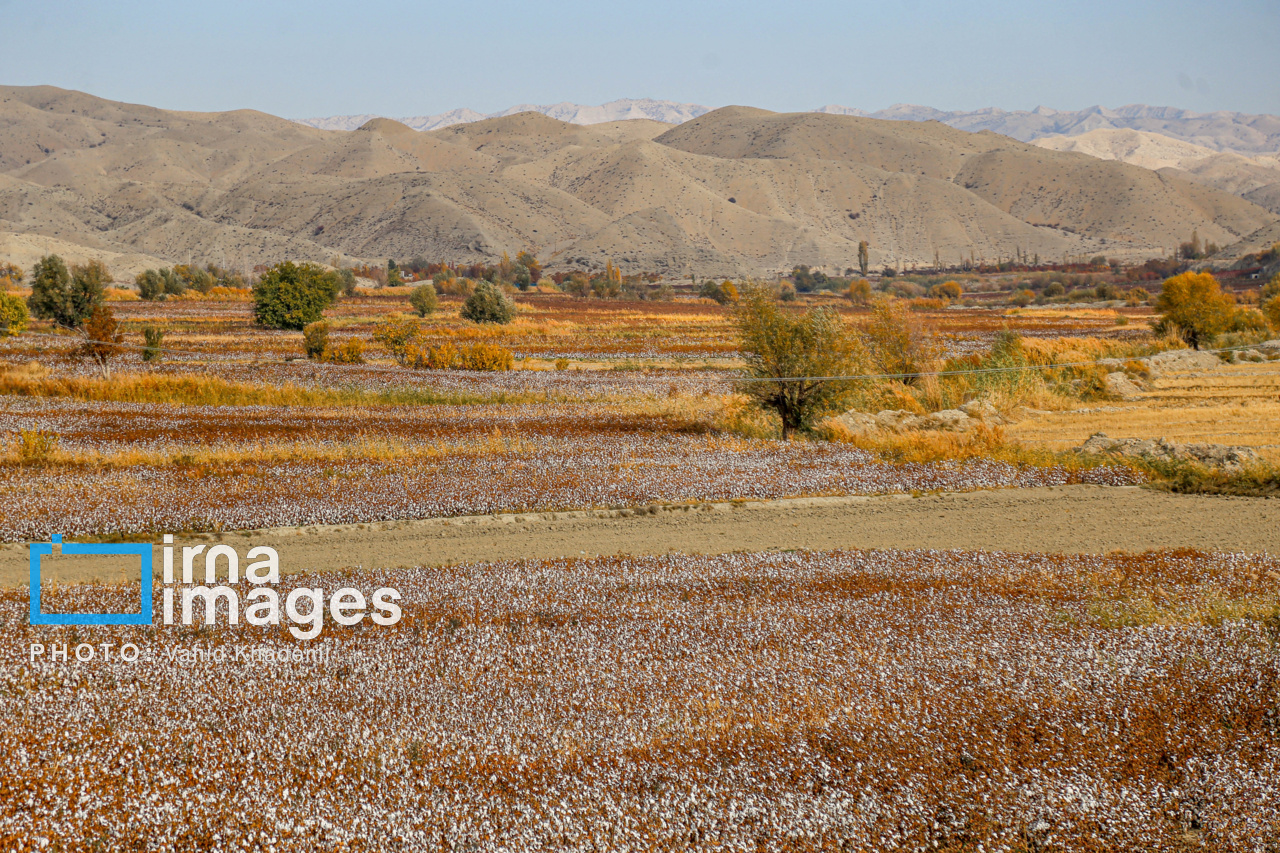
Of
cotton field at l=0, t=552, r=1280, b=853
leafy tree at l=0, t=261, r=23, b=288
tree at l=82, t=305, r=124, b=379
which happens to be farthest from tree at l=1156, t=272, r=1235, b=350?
leafy tree at l=0, t=261, r=23, b=288

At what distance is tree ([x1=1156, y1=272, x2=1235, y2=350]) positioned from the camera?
1587 inches

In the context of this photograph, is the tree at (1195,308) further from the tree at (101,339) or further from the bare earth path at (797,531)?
the tree at (101,339)

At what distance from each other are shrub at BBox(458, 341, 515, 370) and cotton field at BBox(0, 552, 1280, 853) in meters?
30.1

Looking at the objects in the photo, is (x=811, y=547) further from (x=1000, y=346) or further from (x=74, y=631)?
(x=1000, y=346)

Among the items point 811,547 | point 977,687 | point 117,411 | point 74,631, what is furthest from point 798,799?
point 117,411

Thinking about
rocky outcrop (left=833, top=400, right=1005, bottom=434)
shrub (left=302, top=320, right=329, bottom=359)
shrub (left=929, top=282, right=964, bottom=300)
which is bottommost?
rocky outcrop (left=833, top=400, right=1005, bottom=434)

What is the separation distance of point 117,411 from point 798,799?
2188 centimetres

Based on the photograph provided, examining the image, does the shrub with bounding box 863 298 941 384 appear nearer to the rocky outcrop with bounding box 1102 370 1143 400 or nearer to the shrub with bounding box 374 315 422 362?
the rocky outcrop with bounding box 1102 370 1143 400

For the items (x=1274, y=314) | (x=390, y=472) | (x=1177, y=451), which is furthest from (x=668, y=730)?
(x=1274, y=314)

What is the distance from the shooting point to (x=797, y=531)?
12.7 m

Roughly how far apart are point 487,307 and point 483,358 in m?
28.6

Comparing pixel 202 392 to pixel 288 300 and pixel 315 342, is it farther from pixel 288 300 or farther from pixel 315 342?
pixel 288 300

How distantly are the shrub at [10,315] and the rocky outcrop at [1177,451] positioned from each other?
50637 mm

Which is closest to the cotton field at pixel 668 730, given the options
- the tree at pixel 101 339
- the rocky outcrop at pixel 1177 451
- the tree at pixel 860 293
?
the rocky outcrop at pixel 1177 451
